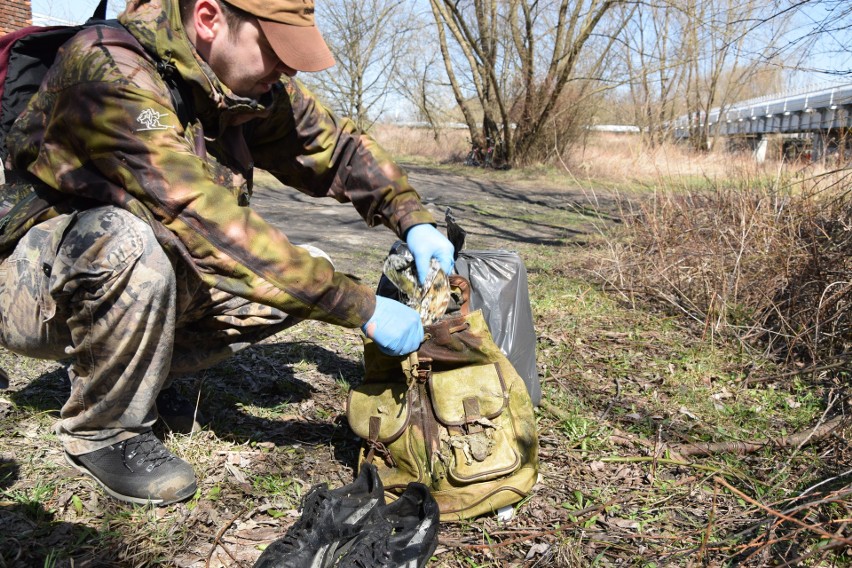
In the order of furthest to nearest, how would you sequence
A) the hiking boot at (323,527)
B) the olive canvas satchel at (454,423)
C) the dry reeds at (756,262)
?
the dry reeds at (756,262), the olive canvas satchel at (454,423), the hiking boot at (323,527)

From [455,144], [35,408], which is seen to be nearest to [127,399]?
[35,408]

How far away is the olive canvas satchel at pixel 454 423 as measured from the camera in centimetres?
193

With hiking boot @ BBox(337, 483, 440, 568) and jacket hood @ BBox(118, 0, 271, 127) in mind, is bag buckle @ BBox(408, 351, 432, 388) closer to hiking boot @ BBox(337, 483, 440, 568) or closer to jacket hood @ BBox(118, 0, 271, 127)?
hiking boot @ BBox(337, 483, 440, 568)

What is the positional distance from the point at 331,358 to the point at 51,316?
1.46 metres

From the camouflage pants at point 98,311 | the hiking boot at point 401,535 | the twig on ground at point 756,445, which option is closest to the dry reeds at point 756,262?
the twig on ground at point 756,445

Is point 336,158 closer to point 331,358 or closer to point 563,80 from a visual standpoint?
point 331,358

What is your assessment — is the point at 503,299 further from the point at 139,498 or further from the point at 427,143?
the point at 427,143

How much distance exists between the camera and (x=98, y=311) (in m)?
1.83

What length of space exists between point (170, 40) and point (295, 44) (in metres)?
0.36

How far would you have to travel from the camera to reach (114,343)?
6.05 ft

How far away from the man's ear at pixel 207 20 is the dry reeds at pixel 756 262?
2632 millimetres

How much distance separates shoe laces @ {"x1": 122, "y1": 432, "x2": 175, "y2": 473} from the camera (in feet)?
6.38

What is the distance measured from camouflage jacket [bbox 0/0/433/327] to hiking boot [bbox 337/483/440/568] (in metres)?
0.54

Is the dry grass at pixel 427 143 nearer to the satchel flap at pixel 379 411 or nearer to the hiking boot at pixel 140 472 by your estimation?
the satchel flap at pixel 379 411
